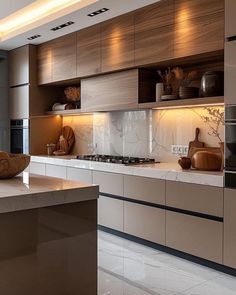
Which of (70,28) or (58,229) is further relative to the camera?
(70,28)

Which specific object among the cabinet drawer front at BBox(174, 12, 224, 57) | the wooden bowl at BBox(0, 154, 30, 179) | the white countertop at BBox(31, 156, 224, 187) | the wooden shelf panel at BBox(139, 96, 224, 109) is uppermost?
the cabinet drawer front at BBox(174, 12, 224, 57)

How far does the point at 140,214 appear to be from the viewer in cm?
353

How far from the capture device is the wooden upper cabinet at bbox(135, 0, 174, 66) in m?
3.44

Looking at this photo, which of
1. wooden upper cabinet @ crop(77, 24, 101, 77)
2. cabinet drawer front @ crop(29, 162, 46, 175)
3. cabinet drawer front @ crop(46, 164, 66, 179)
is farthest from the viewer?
cabinet drawer front @ crop(29, 162, 46, 175)

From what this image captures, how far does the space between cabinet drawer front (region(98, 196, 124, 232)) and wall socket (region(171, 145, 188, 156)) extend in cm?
82

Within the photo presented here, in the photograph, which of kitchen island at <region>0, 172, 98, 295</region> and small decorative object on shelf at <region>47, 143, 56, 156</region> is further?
small decorative object on shelf at <region>47, 143, 56, 156</region>

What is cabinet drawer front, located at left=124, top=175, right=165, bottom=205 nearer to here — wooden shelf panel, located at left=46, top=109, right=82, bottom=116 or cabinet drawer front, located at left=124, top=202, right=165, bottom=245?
cabinet drawer front, located at left=124, top=202, right=165, bottom=245

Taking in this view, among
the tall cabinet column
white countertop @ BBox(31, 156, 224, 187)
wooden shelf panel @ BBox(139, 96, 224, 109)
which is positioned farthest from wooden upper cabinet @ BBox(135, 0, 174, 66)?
the tall cabinet column

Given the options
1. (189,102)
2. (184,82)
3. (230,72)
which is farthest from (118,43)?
(230,72)

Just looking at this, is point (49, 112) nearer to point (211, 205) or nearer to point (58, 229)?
point (211, 205)

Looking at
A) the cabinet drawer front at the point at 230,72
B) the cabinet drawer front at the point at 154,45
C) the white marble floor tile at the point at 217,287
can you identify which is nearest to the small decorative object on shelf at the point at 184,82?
the cabinet drawer front at the point at 154,45

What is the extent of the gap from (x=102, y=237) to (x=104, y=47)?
2167 millimetres

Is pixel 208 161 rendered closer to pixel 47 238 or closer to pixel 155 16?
pixel 155 16

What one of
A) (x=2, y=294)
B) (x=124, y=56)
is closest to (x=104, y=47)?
(x=124, y=56)
